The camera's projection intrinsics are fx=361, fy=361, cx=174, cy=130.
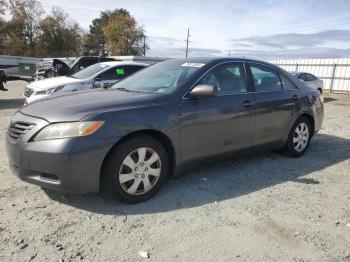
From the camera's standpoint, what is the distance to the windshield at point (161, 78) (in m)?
4.43

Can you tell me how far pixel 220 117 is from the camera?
4.54 meters

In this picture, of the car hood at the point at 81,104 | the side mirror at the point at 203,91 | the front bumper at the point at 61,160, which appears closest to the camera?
the front bumper at the point at 61,160

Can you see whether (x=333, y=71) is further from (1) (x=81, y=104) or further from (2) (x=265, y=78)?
(1) (x=81, y=104)

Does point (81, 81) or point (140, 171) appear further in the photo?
point (81, 81)

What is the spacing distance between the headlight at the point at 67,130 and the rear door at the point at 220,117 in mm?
1112

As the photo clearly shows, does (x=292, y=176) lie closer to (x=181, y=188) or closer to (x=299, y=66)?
(x=181, y=188)

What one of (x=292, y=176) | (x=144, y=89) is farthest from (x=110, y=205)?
(x=292, y=176)

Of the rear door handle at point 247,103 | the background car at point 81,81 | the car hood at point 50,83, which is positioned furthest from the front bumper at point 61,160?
the car hood at point 50,83

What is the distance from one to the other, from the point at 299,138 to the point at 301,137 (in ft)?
0.19

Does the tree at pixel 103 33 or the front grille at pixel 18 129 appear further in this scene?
the tree at pixel 103 33

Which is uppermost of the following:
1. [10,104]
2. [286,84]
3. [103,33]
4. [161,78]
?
[103,33]

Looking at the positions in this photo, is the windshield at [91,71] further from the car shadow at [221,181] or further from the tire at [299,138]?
the tire at [299,138]

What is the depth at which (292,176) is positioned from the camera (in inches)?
199

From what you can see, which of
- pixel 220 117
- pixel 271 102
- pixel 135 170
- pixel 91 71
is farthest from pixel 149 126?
pixel 91 71
